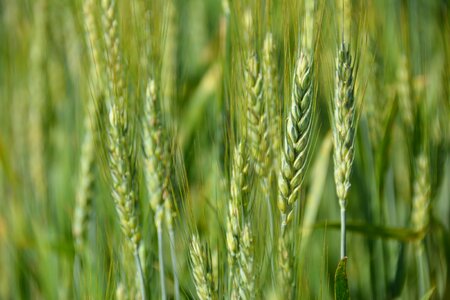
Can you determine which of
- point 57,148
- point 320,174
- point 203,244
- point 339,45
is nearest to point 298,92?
point 339,45

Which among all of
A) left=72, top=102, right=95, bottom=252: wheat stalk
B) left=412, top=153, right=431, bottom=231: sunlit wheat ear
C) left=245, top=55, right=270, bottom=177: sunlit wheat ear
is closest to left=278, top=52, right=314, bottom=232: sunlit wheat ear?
left=245, top=55, right=270, bottom=177: sunlit wheat ear

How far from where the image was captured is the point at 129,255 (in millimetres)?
1094

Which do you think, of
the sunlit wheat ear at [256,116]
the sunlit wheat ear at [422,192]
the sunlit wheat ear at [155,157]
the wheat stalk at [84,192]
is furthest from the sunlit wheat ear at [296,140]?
the wheat stalk at [84,192]

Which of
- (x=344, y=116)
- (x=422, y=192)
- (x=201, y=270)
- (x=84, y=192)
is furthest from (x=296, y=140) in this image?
(x=84, y=192)

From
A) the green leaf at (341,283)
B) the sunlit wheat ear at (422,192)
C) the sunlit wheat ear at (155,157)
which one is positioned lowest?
the green leaf at (341,283)

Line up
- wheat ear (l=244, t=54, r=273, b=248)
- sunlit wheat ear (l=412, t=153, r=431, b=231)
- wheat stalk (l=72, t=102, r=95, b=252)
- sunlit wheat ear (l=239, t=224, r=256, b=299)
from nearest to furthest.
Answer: sunlit wheat ear (l=239, t=224, r=256, b=299) < wheat ear (l=244, t=54, r=273, b=248) < sunlit wheat ear (l=412, t=153, r=431, b=231) < wheat stalk (l=72, t=102, r=95, b=252)

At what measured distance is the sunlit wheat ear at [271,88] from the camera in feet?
3.58

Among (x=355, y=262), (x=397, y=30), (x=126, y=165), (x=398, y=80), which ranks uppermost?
(x=397, y=30)

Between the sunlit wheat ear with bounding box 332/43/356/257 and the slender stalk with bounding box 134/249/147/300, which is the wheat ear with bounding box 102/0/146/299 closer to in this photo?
the slender stalk with bounding box 134/249/147/300

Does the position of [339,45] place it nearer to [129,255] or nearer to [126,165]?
[126,165]

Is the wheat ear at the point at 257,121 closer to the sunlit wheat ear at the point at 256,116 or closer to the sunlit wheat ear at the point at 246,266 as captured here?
the sunlit wheat ear at the point at 256,116

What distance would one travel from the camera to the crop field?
3.13ft

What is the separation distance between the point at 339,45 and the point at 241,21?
16 centimetres

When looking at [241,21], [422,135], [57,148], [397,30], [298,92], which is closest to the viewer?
[298,92]
